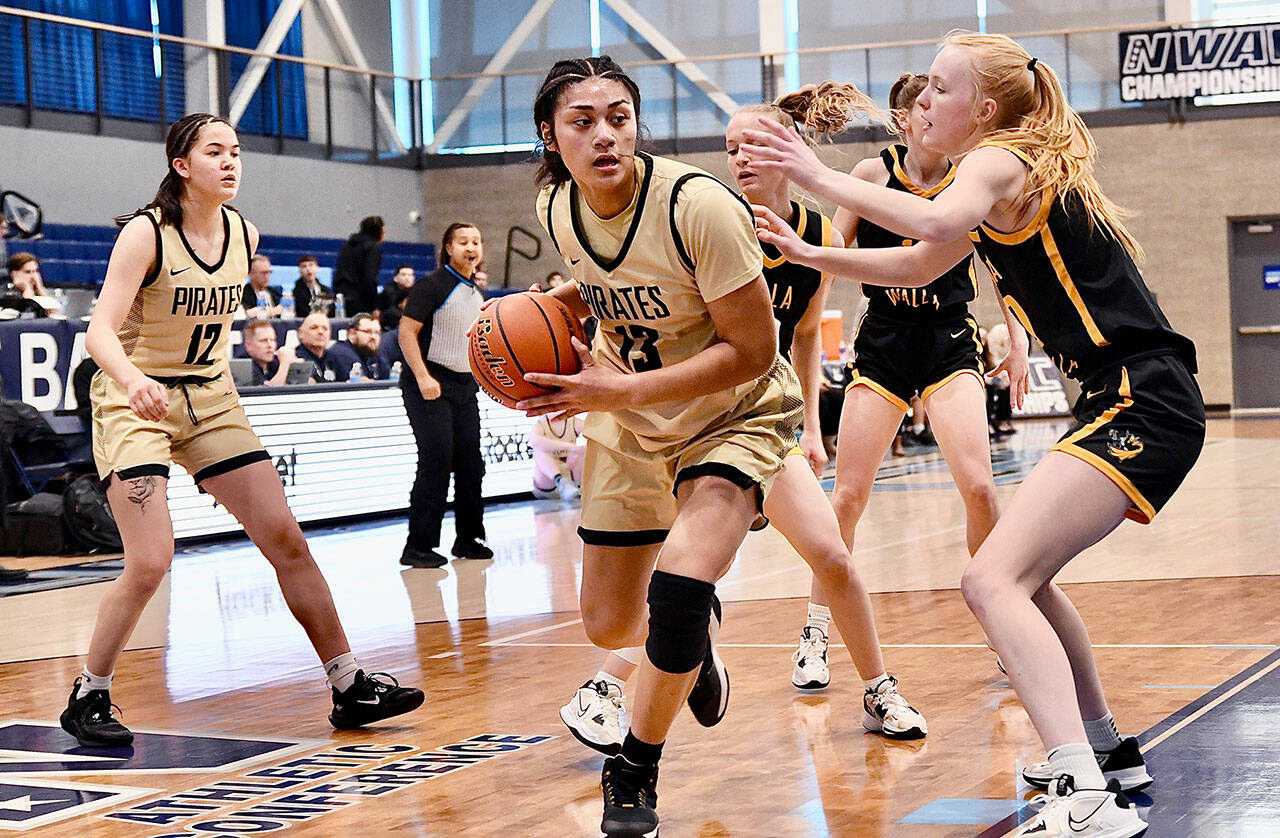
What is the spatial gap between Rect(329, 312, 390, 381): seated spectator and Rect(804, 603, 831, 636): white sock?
7177 millimetres

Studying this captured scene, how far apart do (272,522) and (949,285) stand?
86.7 inches

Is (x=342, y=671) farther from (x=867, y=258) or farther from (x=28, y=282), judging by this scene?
(x=28, y=282)

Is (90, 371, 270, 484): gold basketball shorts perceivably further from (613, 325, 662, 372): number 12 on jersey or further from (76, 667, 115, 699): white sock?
(613, 325, 662, 372): number 12 on jersey

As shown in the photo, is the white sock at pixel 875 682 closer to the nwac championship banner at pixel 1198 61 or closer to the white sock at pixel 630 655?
the white sock at pixel 630 655

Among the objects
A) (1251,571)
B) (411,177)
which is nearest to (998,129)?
(1251,571)

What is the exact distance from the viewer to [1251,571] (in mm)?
6648

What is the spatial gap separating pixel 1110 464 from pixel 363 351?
945 cm

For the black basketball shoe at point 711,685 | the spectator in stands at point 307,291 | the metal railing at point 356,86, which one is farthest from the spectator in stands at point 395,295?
the black basketball shoe at point 711,685

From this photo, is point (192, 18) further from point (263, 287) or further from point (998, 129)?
point (998, 129)

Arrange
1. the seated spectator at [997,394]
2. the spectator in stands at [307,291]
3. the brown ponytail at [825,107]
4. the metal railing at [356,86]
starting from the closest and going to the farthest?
1. the brown ponytail at [825,107]
2. the spectator in stands at [307,291]
3. the metal railing at [356,86]
4. the seated spectator at [997,394]

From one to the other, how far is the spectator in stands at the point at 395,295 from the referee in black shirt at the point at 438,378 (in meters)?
5.36

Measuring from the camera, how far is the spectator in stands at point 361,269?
15.4 meters

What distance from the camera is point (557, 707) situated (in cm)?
459

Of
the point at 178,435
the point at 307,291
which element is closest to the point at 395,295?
the point at 307,291
